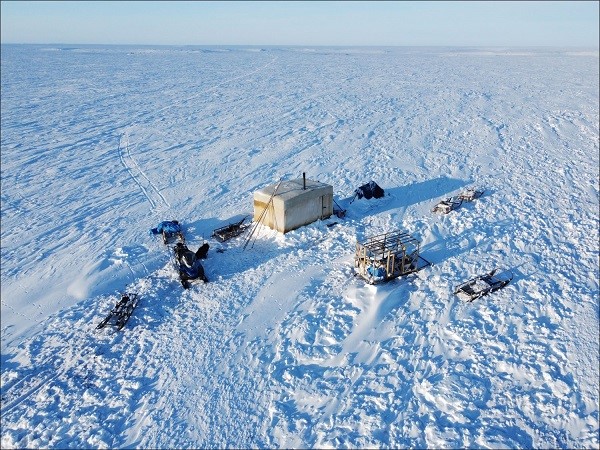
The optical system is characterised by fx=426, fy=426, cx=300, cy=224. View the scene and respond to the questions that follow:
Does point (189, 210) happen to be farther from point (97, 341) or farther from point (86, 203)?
point (97, 341)

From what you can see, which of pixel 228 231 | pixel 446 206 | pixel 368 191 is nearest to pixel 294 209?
pixel 228 231

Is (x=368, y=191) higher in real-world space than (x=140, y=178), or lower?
higher

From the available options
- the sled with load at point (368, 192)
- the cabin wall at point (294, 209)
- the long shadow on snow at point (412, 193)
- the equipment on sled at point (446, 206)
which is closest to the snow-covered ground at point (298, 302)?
the long shadow on snow at point (412, 193)

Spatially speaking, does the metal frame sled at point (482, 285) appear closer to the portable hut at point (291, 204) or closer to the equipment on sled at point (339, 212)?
the equipment on sled at point (339, 212)

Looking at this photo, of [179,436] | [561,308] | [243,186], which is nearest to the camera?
[179,436]

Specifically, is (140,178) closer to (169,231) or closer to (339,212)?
(169,231)

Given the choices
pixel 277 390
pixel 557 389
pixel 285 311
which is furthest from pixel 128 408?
pixel 557 389
